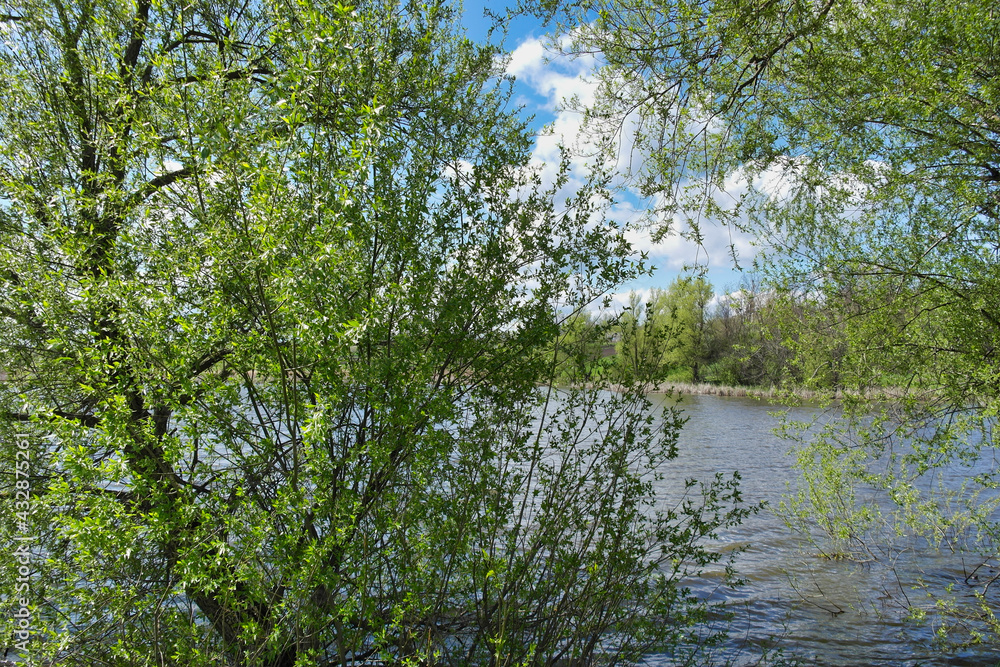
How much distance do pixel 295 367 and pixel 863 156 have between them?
6.23m

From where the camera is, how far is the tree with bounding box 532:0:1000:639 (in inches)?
201

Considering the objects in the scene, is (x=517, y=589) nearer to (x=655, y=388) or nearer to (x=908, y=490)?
(x=655, y=388)

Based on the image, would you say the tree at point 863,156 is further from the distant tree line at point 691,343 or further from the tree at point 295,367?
the tree at point 295,367

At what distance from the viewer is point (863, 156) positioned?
6.23 m

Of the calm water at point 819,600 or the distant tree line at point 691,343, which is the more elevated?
the distant tree line at point 691,343

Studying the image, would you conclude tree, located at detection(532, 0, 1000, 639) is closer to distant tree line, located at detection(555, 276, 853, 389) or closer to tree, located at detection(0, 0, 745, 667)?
distant tree line, located at detection(555, 276, 853, 389)

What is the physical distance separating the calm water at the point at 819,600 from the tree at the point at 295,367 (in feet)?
11.4

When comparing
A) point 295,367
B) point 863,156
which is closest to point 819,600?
point 863,156

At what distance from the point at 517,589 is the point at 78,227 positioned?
3.90m

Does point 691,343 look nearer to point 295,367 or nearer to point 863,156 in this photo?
point 863,156

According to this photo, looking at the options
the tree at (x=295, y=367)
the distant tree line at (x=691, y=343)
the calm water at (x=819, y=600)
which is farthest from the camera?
the calm water at (x=819, y=600)

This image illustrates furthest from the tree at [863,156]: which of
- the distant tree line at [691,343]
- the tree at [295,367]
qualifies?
the tree at [295,367]

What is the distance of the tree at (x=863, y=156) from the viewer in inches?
201

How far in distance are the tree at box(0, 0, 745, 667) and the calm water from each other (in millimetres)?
3487
